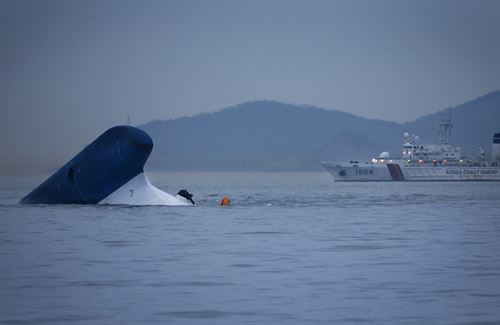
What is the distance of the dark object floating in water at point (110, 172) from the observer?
149 feet

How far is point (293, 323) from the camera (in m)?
13.7

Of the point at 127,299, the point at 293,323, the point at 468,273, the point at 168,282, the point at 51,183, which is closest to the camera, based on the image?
the point at 293,323

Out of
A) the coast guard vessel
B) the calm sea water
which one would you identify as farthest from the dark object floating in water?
the coast guard vessel

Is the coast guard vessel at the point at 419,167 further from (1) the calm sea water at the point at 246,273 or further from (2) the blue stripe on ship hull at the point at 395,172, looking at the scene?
(1) the calm sea water at the point at 246,273

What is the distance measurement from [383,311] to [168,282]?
5.54 meters

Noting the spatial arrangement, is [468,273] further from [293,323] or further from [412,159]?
[412,159]

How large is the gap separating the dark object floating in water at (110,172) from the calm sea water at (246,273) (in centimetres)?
763

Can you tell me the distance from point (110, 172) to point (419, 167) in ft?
479

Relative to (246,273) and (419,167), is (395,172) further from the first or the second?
(246,273)

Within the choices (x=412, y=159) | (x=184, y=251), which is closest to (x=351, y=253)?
(x=184, y=251)

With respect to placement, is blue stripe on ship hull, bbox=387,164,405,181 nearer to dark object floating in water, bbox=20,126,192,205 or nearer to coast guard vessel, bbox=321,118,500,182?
coast guard vessel, bbox=321,118,500,182

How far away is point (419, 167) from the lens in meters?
185

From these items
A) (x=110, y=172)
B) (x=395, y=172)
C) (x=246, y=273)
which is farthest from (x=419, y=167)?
(x=246, y=273)

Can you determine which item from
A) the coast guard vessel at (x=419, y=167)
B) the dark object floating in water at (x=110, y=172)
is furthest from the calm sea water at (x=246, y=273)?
the coast guard vessel at (x=419, y=167)
